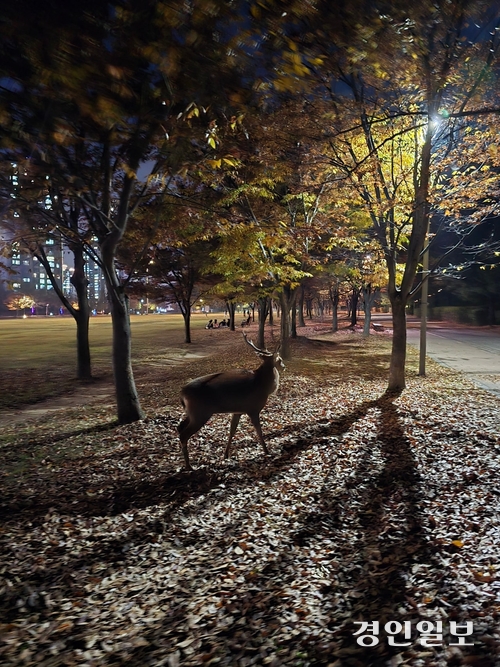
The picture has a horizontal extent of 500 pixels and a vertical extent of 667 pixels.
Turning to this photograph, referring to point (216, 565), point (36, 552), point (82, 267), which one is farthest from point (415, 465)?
point (82, 267)

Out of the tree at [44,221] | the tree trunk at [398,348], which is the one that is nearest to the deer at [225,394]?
the tree at [44,221]

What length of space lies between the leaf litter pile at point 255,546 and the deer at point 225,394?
0.76 m

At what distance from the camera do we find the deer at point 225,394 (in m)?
5.42

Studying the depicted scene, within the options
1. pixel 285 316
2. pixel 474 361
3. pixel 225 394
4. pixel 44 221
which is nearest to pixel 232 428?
pixel 225 394

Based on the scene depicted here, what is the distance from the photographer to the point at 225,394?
5.47 m

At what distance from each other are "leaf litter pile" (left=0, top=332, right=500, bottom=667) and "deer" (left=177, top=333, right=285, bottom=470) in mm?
763

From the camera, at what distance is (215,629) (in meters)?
2.84

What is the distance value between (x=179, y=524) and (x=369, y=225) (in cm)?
1625

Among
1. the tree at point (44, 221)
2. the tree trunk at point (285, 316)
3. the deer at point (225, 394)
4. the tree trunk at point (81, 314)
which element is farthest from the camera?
the tree trunk at point (285, 316)

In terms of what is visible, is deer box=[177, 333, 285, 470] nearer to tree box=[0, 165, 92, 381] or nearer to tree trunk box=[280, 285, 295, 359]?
tree box=[0, 165, 92, 381]

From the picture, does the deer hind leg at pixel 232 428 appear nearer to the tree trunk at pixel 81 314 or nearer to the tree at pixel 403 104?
the tree at pixel 403 104

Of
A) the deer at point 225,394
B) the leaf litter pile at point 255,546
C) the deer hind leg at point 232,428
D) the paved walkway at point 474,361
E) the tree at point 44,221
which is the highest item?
the tree at point 44,221

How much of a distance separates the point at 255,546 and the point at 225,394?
205cm

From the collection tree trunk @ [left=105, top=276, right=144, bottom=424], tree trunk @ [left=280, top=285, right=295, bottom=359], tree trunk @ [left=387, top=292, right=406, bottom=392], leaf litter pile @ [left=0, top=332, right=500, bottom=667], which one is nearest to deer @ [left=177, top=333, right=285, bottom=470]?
leaf litter pile @ [left=0, top=332, right=500, bottom=667]
